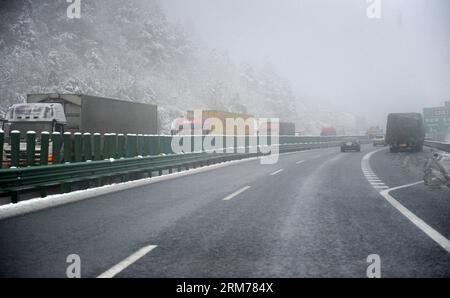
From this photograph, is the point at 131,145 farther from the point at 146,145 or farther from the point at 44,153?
the point at 44,153

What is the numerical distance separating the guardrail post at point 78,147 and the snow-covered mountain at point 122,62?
137ft

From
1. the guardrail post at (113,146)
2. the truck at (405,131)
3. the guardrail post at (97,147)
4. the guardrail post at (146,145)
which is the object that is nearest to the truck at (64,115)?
the guardrail post at (146,145)

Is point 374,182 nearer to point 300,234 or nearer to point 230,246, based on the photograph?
point 300,234

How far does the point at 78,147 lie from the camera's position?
39.8 ft

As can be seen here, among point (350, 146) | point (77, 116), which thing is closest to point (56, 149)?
point (77, 116)

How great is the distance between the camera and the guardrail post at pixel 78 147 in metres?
12.0

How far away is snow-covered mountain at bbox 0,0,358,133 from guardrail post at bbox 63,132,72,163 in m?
42.0

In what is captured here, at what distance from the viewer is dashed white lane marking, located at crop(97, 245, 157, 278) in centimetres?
430

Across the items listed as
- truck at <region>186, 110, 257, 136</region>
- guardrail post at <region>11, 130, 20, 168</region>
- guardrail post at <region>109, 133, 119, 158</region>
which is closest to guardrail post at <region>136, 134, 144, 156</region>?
guardrail post at <region>109, 133, 119, 158</region>

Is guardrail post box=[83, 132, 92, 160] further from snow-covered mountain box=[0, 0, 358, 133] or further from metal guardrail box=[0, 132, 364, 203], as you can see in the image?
snow-covered mountain box=[0, 0, 358, 133]

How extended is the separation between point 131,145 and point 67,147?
12.4ft

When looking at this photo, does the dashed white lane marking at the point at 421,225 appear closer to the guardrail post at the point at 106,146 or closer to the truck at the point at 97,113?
the guardrail post at the point at 106,146

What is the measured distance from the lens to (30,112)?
14984 mm
